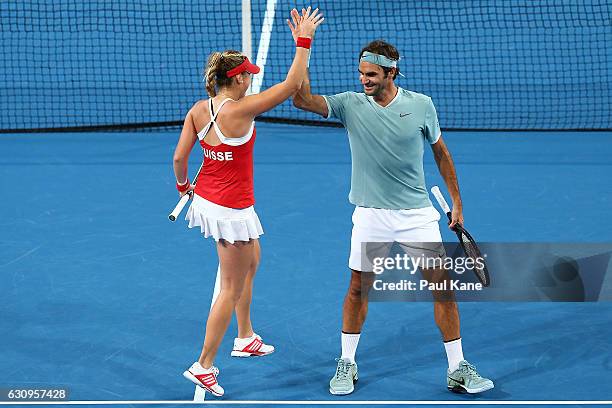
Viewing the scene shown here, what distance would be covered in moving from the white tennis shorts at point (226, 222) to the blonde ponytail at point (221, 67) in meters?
0.81

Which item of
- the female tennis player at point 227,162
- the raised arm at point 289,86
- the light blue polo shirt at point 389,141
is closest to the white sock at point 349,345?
the female tennis player at point 227,162

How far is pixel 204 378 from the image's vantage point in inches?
280

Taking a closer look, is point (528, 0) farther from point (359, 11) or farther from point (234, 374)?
point (234, 374)

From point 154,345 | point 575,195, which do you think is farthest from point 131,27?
point 154,345

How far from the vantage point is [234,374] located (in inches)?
298

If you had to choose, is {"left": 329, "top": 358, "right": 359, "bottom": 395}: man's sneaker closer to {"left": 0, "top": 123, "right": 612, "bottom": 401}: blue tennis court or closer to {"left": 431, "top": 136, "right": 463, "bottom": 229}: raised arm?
{"left": 0, "top": 123, "right": 612, "bottom": 401}: blue tennis court

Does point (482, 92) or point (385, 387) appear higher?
point (482, 92)

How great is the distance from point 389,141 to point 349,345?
4.97ft

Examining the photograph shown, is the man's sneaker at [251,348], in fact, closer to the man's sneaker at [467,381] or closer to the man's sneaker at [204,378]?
the man's sneaker at [204,378]

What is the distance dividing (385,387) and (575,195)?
5.01 metres

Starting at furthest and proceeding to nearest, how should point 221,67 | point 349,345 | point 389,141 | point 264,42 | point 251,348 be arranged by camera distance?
point 264,42
point 251,348
point 349,345
point 389,141
point 221,67

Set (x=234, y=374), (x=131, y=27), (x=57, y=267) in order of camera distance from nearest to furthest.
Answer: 1. (x=234, y=374)
2. (x=57, y=267)
3. (x=131, y=27)

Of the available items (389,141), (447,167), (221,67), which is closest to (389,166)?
(389,141)

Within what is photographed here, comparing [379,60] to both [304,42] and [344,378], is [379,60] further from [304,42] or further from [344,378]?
[344,378]
